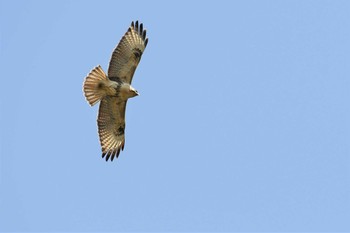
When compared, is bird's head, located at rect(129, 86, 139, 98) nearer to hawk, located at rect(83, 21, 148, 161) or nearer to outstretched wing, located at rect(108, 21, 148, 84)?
hawk, located at rect(83, 21, 148, 161)

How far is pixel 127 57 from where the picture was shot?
16.3m

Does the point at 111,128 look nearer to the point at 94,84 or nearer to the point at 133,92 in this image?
the point at 133,92

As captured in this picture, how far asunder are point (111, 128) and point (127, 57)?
168cm

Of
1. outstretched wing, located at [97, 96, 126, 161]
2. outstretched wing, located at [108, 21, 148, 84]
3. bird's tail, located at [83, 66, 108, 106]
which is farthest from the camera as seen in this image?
outstretched wing, located at [97, 96, 126, 161]

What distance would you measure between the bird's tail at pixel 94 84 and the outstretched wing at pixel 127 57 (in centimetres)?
20

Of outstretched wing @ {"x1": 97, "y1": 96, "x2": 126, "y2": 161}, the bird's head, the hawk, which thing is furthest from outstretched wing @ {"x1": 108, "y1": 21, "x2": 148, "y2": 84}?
outstretched wing @ {"x1": 97, "y1": 96, "x2": 126, "y2": 161}

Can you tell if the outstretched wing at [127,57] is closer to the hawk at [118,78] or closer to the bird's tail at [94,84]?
the hawk at [118,78]

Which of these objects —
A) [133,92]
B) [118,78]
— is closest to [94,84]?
[118,78]

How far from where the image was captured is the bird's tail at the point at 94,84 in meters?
16.0

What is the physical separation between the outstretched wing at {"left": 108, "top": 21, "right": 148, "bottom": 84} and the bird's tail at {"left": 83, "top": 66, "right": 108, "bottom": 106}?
7.9 inches

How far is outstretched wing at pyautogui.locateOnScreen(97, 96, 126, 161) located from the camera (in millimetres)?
16906

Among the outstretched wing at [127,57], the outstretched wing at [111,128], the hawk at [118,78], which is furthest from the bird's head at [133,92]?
the outstretched wing at [111,128]

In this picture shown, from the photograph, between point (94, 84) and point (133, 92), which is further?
point (133, 92)

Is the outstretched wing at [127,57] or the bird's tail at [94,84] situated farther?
the outstretched wing at [127,57]
